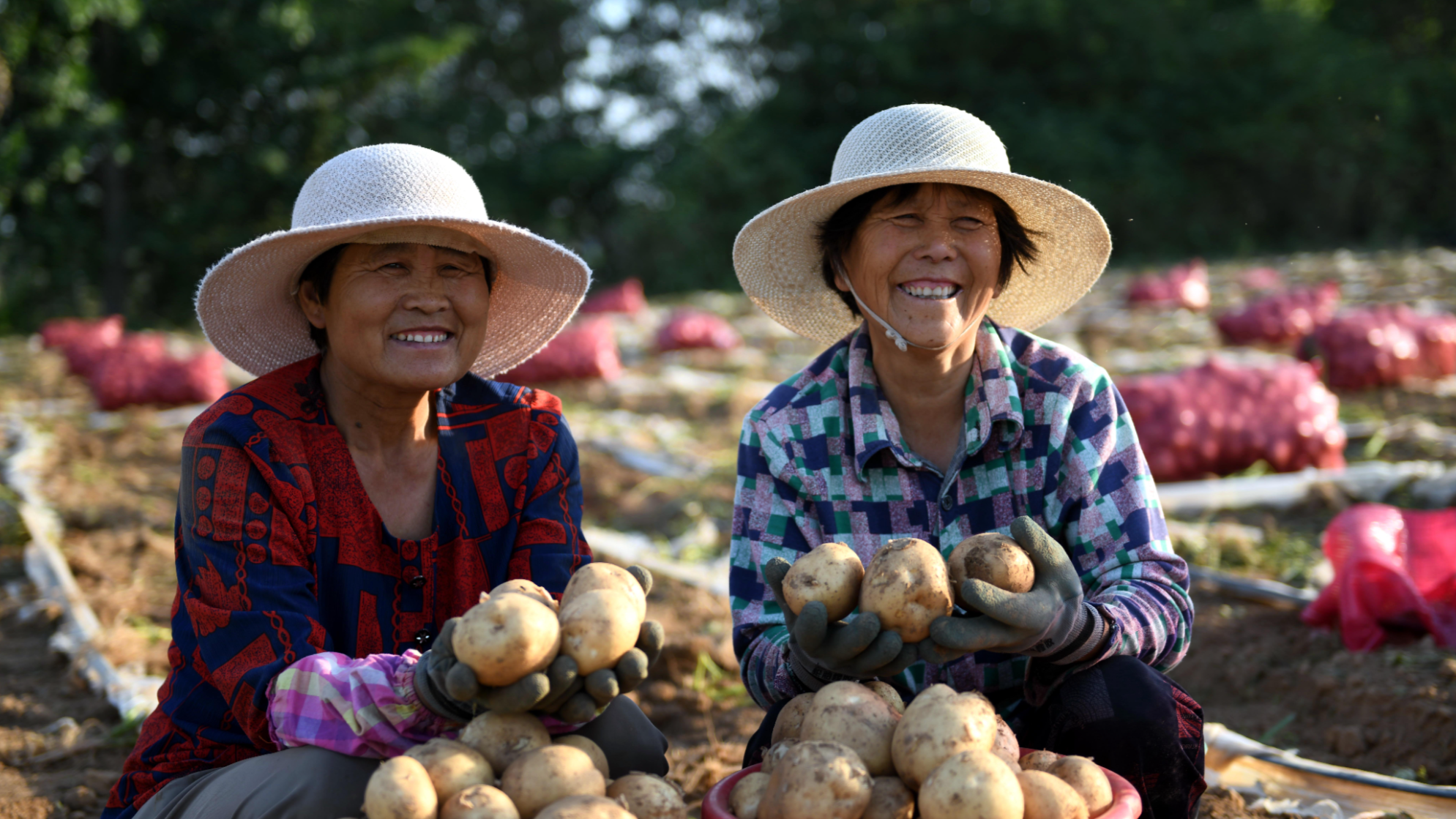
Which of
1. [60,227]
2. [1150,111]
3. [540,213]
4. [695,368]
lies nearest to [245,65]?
[60,227]

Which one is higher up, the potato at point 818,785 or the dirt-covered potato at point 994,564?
the dirt-covered potato at point 994,564

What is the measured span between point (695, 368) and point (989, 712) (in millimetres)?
7510

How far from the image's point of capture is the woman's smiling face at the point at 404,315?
206 cm

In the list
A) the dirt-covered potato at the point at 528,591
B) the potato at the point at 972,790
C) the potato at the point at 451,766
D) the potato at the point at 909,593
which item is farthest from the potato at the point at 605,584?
the potato at the point at 972,790

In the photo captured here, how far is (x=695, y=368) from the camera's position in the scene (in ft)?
30.0

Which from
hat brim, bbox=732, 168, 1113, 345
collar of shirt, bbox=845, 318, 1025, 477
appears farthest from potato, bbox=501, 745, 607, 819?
hat brim, bbox=732, 168, 1113, 345

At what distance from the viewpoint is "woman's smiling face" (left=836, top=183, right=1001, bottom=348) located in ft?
7.11

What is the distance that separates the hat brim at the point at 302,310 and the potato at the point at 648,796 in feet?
3.10

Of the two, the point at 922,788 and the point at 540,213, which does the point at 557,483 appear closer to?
the point at 922,788

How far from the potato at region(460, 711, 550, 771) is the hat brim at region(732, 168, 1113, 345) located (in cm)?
107

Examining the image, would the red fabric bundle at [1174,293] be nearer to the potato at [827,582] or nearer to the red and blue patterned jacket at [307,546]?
the red and blue patterned jacket at [307,546]

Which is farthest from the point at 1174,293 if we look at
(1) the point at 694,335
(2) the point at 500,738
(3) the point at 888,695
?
(2) the point at 500,738

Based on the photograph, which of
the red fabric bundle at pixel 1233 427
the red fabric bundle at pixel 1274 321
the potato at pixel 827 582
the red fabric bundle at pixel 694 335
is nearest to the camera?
the potato at pixel 827 582

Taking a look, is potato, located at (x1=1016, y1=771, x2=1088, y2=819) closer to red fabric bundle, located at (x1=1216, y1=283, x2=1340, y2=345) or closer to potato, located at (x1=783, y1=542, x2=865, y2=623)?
potato, located at (x1=783, y1=542, x2=865, y2=623)
